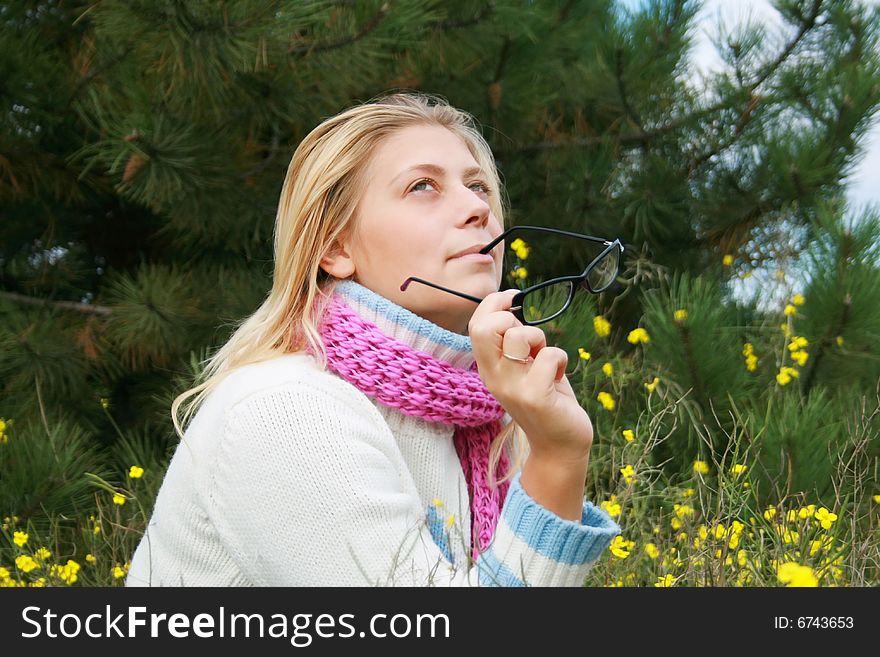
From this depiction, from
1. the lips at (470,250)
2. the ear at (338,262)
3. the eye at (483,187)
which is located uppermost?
the eye at (483,187)

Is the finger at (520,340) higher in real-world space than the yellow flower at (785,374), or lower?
higher

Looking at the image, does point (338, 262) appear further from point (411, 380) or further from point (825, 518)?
point (825, 518)

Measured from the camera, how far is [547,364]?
1231mm

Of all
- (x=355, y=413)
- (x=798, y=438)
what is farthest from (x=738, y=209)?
(x=355, y=413)

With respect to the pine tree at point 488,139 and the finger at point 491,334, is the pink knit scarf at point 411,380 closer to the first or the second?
the finger at point 491,334

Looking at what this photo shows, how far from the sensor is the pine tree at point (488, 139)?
8.52 ft

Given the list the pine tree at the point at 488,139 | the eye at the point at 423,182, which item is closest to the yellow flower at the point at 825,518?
the pine tree at the point at 488,139

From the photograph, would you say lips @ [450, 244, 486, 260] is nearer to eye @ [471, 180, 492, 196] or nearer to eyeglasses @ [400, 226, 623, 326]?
eyeglasses @ [400, 226, 623, 326]

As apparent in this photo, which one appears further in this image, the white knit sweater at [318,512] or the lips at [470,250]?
the lips at [470,250]

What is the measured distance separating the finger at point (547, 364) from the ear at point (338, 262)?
1.35ft

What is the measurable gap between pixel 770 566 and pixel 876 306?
1119 millimetres

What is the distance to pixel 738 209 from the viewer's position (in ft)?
11.4

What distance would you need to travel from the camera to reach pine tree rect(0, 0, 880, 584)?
260 centimetres

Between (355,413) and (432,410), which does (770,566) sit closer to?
(432,410)
